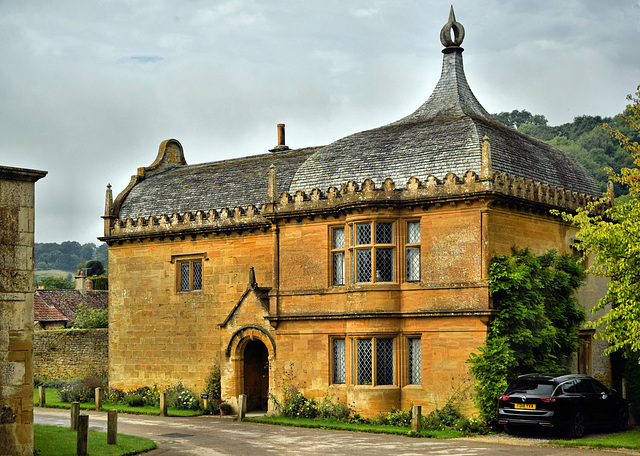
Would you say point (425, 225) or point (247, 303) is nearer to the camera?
point (425, 225)

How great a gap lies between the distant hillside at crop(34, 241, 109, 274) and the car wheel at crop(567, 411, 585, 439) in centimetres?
15820

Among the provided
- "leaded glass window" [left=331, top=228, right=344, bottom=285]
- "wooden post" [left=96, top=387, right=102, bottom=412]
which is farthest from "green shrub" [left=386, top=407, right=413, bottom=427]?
"wooden post" [left=96, top=387, right=102, bottom=412]

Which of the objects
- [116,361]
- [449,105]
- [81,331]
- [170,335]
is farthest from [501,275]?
[81,331]

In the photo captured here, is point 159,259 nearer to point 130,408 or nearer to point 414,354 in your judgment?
point 130,408

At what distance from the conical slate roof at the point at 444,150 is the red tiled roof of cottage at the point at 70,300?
1385 inches

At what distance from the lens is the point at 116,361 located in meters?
33.4

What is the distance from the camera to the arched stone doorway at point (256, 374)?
96.6ft

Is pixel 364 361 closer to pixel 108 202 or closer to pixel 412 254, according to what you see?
pixel 412 254

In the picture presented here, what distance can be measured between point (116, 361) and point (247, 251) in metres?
7.75

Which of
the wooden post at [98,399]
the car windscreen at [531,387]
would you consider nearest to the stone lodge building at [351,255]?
the car windscreen at [531,387]

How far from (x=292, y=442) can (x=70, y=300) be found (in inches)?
1688

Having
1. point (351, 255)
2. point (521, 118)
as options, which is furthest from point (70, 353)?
point (521, 118)

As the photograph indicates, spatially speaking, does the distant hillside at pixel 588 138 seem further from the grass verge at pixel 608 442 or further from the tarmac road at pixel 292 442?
the tarmac road at pixel 292 442

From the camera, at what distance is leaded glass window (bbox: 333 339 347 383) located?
25938mm
